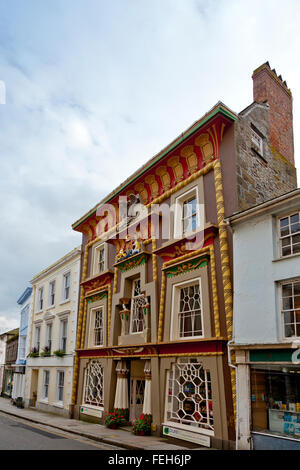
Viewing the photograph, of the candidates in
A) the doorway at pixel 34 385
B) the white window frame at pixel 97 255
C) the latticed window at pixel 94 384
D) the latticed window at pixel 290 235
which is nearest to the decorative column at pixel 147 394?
the latticed window at pixel 94 384

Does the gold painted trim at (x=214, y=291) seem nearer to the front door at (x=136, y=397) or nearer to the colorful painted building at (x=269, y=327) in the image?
the colorful painted building at (x=269, y=327)

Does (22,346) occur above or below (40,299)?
below

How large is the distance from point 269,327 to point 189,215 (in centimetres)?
588

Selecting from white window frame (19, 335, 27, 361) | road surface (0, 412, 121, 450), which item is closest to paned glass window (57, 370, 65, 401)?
road surface (0, 412, 121, 450)

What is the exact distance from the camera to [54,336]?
79.7 feet

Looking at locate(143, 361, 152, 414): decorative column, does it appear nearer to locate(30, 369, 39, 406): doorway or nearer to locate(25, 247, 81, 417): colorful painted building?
locate(25, 247, 81, 417): colorful painted building

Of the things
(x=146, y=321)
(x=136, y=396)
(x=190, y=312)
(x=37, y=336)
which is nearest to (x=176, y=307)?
(x=190, y=312)

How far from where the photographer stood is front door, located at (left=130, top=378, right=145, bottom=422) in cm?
1688

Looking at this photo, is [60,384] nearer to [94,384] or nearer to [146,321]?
[94,384]

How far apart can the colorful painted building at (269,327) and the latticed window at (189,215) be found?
319 centimetres

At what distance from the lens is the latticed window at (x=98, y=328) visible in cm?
2003

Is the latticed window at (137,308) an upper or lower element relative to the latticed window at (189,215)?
lower

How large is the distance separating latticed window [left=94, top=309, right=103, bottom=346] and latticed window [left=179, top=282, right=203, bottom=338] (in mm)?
6493
